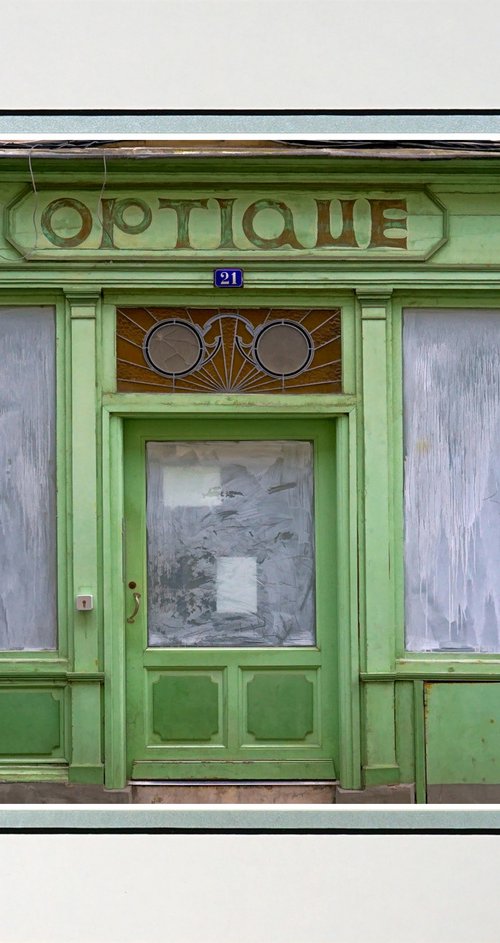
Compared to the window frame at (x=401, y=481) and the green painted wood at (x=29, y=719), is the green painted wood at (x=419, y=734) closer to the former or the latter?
the window frame at (x=401, y=481)

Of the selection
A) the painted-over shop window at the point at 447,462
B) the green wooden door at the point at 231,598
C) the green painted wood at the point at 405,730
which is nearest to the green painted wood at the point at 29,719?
the green wooden door at the point at 231,598

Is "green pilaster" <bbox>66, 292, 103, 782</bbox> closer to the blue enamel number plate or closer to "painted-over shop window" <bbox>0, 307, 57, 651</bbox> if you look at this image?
"painted-over shop window" <bbox>0, 307, 57, 651</bbox>

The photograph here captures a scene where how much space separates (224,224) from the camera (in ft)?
16.9

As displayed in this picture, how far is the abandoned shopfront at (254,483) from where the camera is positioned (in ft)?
16.8

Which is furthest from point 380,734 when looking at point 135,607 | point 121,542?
point 121,542

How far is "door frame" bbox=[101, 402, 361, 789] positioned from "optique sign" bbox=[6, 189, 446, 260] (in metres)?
0.78

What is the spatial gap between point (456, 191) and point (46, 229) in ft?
7.08

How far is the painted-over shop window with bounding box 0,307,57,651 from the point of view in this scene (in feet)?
17.1

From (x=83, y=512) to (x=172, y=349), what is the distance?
982 millimetres

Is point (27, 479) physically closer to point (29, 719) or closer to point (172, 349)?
point (172, 349)

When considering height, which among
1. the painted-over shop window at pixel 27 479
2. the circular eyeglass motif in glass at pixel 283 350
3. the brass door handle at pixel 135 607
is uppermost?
the circular eyeglass motif in glass at pixel 283 350

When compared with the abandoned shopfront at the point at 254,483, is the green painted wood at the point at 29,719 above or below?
below

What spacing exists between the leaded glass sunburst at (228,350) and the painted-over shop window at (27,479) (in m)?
0.42

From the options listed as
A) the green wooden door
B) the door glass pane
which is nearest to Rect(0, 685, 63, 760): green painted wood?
the green wooden door
